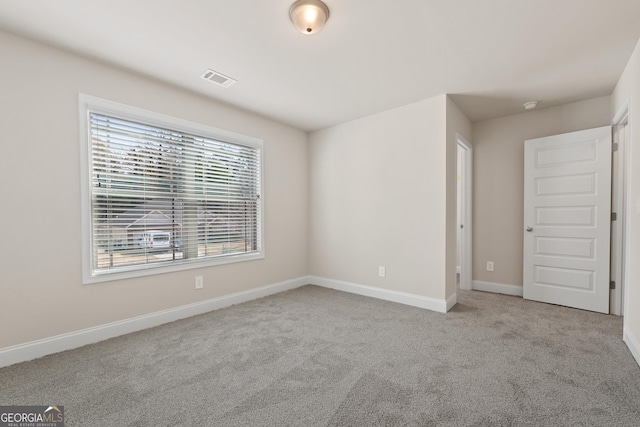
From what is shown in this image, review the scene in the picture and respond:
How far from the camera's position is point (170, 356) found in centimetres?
219

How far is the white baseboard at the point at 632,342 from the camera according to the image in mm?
2051

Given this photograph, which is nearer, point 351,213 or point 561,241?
point 561,241

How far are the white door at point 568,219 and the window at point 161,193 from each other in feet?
11.7

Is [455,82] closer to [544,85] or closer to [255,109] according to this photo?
[544,85]

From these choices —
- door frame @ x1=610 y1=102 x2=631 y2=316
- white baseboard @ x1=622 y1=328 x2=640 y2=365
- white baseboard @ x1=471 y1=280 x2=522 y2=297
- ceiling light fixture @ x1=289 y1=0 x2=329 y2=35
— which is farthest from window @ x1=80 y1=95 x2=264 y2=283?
door frame @ x1=610 y1=102 x2=631 y2=316

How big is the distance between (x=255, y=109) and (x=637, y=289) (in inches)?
159

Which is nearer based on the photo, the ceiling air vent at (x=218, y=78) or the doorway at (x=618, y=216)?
the ceiling air vent at (x=218, y=78)

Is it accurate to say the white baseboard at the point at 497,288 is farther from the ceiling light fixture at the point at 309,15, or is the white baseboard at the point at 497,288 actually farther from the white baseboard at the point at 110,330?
the ceiling light fixture at the point at 309,15

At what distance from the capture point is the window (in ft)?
8.11

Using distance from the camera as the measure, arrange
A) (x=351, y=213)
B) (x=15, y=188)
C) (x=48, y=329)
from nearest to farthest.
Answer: (x=15, y=188), (x=48, y=329), (x=351, y=213)

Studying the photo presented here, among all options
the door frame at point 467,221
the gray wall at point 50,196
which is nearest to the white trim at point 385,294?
the door frame at point 467,221

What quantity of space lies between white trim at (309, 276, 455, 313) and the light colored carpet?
28cm

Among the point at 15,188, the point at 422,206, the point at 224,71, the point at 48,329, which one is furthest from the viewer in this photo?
the point at 422,206

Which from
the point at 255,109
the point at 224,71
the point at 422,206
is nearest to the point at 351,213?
the point at 422,206
